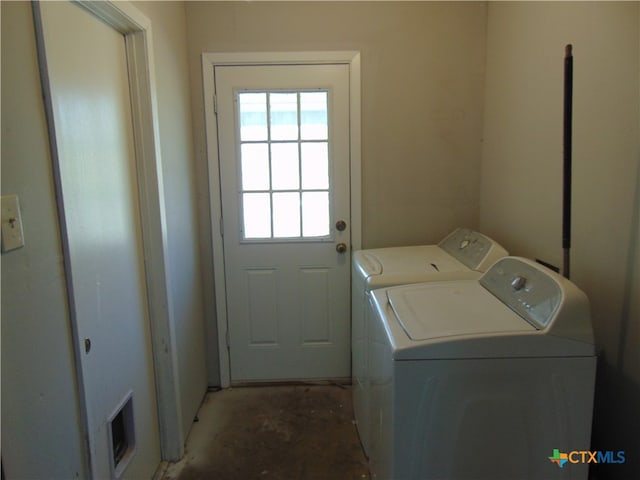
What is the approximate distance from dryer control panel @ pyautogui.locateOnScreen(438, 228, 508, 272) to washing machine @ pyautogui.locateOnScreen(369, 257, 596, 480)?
62 centimetres

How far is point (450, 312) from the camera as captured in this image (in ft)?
4.53

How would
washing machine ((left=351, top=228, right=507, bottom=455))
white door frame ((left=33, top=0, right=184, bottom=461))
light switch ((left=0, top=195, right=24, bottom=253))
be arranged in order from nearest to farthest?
light switch ((left=0, top=195, right=24, bottom=253)) < white door frame ((left=33, top=0, right=184, bottom=461)) < washing machine ((left=351, top=228, right=507, bottom=455))

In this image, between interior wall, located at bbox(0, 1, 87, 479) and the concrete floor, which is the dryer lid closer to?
the concrete floor

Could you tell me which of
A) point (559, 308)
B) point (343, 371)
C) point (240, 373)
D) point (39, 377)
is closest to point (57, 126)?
point (39, 377)

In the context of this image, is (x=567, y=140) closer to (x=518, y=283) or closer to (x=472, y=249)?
(x=518, y=283)

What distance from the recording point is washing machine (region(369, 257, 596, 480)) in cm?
122

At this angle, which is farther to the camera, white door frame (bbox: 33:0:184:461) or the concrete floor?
the concrete floor

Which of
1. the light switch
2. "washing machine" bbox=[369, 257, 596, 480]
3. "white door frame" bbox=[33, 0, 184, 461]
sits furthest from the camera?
"white door frame" bbox=[33, 0, 184, 461]

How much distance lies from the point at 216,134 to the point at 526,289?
6.01 feet

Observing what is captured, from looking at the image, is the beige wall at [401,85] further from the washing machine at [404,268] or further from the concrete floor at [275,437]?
the concrete floor at [275,437]

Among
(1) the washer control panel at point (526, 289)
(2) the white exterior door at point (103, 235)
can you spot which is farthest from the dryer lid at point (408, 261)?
(2) the white exterior door at point (103, 235)

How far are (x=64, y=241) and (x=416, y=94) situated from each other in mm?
1968

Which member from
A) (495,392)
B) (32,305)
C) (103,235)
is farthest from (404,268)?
(32,305)

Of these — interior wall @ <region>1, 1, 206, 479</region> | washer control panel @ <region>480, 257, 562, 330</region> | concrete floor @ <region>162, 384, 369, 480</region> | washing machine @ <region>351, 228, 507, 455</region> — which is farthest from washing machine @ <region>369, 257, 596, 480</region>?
interior wall @ <region>1, 1, 206, 479</region>
